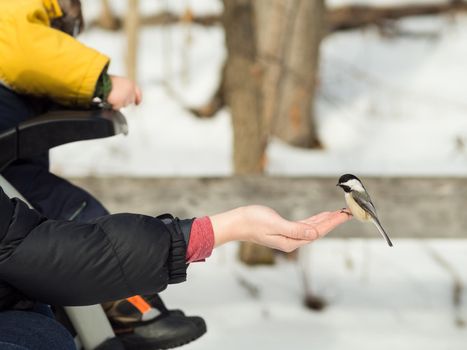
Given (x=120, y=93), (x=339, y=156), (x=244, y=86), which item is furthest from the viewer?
(x=339, y=156)

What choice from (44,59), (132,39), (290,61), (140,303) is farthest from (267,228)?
(132,39)

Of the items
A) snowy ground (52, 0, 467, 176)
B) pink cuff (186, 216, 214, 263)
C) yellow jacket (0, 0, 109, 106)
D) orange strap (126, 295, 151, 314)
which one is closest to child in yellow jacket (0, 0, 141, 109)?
yellow jacket (0, 0, 109, 106)

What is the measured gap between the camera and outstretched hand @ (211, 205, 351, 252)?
1.27m

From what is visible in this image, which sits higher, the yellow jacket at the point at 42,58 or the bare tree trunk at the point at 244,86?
the yellow jacket at the point at 42,58

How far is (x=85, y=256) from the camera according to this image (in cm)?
119

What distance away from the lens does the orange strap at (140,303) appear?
1.77 meters

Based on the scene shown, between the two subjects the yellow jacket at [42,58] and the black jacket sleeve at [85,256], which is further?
the yellow jacket at [42,58]

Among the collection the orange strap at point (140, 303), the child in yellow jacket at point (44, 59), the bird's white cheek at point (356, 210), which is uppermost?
the child in yellow jacket at point (44, 59)

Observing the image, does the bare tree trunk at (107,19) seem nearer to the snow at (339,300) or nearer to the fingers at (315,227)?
the snow at (339,300)

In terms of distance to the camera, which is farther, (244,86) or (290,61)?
(290,61)

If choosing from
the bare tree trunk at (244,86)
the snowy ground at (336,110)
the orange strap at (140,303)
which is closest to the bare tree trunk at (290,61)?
the snowy ground at (336,110)

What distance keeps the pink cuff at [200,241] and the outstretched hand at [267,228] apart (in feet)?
0.05

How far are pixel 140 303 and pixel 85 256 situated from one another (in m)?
0.63

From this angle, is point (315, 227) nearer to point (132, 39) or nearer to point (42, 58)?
point (42, 58)
